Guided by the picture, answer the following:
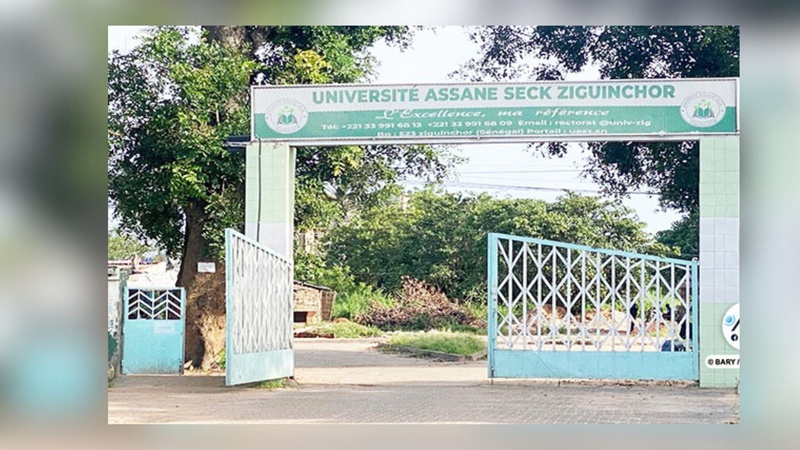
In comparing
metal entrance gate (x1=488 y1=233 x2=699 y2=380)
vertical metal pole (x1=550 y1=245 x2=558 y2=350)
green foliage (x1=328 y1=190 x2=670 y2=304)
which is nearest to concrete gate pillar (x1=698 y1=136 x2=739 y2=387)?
metal entrance gate (x1=488 y1=233 x2=699 y2=380)

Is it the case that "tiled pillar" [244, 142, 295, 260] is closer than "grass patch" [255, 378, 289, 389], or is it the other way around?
"grass patch" [255, 378, 289, 389]

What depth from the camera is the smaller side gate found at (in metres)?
7.72

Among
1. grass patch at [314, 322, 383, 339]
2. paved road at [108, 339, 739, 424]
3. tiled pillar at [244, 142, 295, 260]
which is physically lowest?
paved road at [108, 339, 739, 424]

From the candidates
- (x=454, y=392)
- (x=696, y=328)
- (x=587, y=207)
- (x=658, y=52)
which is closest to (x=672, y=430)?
(x=696, y=328)

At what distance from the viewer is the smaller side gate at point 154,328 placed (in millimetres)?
7719

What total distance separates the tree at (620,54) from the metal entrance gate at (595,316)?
598mm

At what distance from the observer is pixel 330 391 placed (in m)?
7.35

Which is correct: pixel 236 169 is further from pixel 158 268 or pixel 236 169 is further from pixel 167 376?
pixel 167 376

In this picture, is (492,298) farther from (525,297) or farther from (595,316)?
(595,316)

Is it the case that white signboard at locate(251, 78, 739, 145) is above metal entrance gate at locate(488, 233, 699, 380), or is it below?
above

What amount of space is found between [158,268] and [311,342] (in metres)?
1.61

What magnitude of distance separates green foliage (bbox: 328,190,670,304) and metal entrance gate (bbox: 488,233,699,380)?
0.41 m

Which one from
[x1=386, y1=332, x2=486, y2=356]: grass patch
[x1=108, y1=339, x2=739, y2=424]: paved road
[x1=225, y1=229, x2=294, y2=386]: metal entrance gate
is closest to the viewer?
[x1=108, y1=339, x2=739, y2=424]: paved road

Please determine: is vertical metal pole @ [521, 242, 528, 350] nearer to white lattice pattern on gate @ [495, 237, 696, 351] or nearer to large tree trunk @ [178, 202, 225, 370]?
white lattice pattern on gate @ [495, 237, 696, 351]
